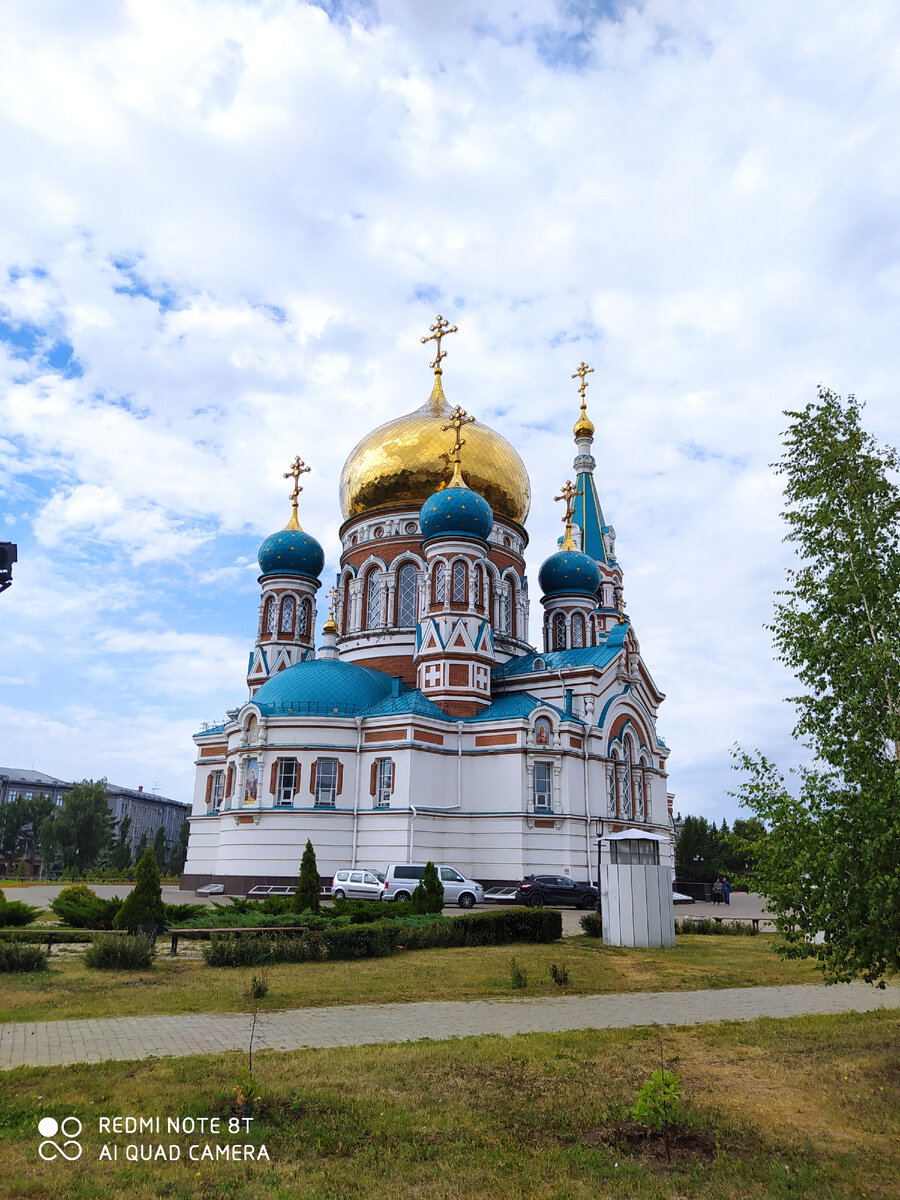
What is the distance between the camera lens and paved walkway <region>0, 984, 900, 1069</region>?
8.28m

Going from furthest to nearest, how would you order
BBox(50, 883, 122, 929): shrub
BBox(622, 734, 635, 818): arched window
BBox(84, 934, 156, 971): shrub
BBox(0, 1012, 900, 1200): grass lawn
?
BBox(622, 734, 635, 818): arched window, BBox(50, 883, 122, 929): shrub, BBox(84, 934, 156, 971): shrub, BBox(0, 1012, 900, 1200): grass lawn

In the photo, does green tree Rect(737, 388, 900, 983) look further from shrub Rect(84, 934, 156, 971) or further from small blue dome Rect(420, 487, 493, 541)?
small blue dome Rect(420, 487, 493, 541)

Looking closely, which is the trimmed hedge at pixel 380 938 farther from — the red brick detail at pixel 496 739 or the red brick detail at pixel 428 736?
the red brick detail at pixel 496 739

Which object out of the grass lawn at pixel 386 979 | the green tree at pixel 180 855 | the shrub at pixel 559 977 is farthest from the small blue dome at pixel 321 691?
the green tree at pixel 180 855

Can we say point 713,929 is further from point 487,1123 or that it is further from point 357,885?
point 487,1123

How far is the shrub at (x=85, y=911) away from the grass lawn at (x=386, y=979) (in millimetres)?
2231

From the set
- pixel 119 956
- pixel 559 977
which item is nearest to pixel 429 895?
pixel 559 977

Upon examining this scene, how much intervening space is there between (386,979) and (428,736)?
1699cm

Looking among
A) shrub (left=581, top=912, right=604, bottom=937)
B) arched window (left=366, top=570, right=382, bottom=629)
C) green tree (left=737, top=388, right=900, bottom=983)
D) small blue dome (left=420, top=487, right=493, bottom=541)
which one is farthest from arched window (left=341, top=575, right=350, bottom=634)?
green tree (left=737, top=388, right=900, bottom=983)

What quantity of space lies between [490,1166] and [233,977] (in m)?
7.92

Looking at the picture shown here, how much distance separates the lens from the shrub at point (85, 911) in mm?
16672

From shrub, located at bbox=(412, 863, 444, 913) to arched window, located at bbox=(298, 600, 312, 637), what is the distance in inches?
723

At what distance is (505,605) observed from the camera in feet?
125

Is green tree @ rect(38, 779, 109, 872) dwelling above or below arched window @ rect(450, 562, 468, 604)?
below
